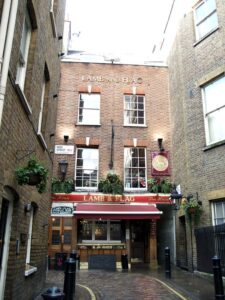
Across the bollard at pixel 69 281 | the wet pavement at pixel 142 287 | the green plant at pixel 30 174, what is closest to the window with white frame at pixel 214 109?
the wet pavement at pixel 142 287

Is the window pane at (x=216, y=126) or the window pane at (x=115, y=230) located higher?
the window pane at (x=216, y=126)

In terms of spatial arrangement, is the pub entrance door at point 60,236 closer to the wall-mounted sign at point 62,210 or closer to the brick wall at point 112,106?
the wall-mounted sign at point 62,210

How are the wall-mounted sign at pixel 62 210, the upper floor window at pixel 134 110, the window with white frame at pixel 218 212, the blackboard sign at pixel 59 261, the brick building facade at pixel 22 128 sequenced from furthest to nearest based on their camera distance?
the upper floor window at pixel 134 110
the wall-mounted sign at pixel 62 210
the blackboard sign at pixel 59 261
the window with white frame at pixel 218 212
the brick building facade at pixel 22 128

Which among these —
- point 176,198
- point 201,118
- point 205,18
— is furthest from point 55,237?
point 205,18

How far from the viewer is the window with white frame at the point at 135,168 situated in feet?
56.4

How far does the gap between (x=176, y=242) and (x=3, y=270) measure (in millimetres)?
11849

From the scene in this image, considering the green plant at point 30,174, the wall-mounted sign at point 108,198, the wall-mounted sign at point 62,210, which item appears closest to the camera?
the green plant at point 30,174

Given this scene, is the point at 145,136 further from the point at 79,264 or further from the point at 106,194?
the point at 79,264

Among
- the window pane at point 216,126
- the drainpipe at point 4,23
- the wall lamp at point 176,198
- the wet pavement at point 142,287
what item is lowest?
the wet pavement at point 142,287

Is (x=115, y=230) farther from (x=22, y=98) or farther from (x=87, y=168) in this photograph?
(x=22, y=98)

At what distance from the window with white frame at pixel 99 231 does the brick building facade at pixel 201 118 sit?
3.08 metres

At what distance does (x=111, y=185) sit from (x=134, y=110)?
15.1ft

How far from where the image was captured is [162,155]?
17391 millimetres

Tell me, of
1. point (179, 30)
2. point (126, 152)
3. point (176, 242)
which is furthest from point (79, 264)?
point (179, 30)
